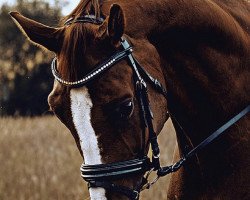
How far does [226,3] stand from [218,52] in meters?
0.46

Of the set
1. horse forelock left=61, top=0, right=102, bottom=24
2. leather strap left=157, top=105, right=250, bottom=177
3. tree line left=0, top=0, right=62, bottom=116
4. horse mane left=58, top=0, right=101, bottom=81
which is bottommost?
tree line left=0, top=0, right=62, bottom=116

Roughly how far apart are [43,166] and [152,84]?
183 inches

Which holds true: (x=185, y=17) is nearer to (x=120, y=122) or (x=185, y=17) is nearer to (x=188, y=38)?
(x=188, y=38)

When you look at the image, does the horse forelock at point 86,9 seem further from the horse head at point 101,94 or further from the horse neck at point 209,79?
the horse neck at point 209,79

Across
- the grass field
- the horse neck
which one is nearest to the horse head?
the horse neck

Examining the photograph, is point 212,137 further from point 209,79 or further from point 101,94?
point 101,94

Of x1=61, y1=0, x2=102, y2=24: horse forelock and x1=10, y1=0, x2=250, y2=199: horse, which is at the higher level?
x1=61, y1=0, x2=102, y2=24: horse forelock

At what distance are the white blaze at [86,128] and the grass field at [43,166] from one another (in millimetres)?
3309

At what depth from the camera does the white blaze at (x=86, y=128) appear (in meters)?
2.69

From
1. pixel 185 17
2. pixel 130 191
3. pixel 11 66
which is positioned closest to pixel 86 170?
pixel 130 191

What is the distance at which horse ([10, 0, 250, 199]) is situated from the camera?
2744mm

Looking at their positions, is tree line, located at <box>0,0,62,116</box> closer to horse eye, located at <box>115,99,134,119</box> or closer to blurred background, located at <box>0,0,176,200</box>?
blurred background, located at <box>0,0,176,200</box>

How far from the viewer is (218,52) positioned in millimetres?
3332

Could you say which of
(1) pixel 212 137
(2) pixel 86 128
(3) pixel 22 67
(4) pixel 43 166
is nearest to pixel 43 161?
(4) pixel 43 166
